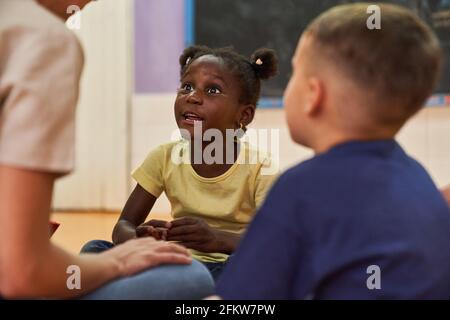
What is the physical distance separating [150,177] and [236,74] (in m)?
0.37

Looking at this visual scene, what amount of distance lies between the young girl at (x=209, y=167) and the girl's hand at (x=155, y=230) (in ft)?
0.23

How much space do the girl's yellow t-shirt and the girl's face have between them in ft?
0.26

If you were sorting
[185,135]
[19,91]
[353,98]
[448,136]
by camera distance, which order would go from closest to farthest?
[19,91] < [353,98] < [185,135] < [448,136]

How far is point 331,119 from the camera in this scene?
86 centimetres

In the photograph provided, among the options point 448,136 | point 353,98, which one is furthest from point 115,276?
point 448,136

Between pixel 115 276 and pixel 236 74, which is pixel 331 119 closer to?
pixel 115 276

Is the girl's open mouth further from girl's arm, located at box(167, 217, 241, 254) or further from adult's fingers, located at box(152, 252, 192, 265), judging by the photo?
adult's fingers, located at box(152, 252, 192, 265)

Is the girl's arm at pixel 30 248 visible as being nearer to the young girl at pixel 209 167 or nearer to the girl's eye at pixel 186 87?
the young girl at pixel 209 167

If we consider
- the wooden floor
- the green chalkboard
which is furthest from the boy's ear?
the green chalkboard

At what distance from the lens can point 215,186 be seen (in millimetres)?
1659

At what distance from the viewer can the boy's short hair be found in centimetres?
82

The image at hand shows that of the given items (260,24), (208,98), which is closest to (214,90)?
(208,98)

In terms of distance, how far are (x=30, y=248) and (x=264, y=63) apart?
1.22 metres
